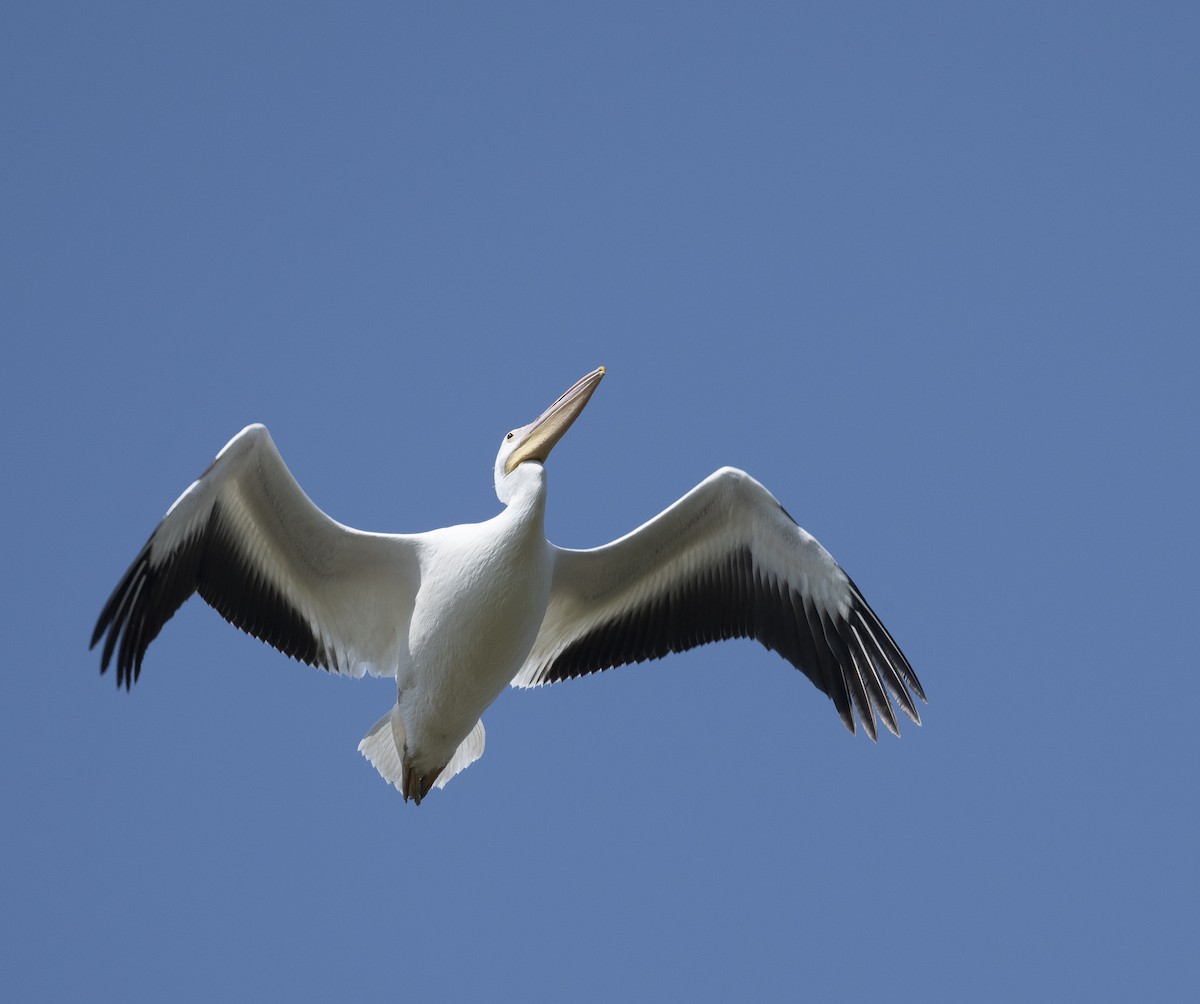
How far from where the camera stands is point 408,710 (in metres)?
9.16

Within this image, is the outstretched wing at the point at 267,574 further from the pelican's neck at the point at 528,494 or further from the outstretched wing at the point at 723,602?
the outstretched wing at the point at 723,602

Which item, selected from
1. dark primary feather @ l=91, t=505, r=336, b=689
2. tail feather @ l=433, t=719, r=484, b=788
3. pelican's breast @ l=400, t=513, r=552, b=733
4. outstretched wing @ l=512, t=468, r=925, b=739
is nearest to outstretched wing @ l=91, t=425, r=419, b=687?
dark primary feather @ l=91, t=505, r=336, b=689

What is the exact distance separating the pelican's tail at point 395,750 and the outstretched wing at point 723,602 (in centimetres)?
47

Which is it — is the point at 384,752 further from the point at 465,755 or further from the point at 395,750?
the point at 465,755

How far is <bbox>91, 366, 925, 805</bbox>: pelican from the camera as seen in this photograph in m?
8.92

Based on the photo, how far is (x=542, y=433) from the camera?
9.56 meters

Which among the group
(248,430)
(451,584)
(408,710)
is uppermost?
(248,430)

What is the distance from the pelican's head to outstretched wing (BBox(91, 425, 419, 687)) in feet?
2.20

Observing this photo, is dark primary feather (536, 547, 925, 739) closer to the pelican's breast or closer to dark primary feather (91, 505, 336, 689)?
the pelican's breast

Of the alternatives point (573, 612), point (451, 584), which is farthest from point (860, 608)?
point (451, 584)

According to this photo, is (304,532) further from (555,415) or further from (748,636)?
(748,636)

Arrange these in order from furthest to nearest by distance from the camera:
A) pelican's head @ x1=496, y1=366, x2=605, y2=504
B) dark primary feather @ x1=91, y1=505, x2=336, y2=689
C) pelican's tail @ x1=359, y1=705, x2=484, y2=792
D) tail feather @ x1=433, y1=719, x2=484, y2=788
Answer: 1. tail feather @ x1=433, y1=719, x2=484, y2=788
2. pelican's head @ x1=496, y1=366, x2=605, y2=504
3. pelican's tail @ x1=359, y1=705, x2=484, y2=792
4. dark primary feather @ x1=91, y1=505, x2=336, y2=689

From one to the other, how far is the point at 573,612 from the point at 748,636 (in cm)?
96

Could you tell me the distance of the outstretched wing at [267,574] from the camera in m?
8.80
